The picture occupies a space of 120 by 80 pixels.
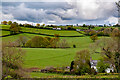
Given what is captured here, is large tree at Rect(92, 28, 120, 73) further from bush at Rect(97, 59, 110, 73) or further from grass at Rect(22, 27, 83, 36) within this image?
grass at Rect(22, 27, 83, 36)

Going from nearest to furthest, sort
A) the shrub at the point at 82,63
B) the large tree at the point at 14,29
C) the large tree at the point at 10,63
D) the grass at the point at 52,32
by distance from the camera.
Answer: the large tree at the point at 10,63
the shrub at the point at 82,63
the large tree at the point at 14,29
the grass at the point at 52,32

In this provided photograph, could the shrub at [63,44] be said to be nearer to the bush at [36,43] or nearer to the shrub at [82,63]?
the bush at [36,43]

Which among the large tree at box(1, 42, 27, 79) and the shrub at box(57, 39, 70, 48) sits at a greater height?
the large tree at box(1, 42, 27, 79)

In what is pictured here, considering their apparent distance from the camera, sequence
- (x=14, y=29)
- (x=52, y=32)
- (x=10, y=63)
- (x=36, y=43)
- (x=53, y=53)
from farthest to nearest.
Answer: (x=52, y=32), (x=14, y=29), (x=36, y=43), (x=53, y=53), (x=10, y=63)

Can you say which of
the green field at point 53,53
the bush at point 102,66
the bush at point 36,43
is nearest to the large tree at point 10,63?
the green field at point 53,53

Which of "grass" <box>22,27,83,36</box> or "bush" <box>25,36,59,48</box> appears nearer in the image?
"bush" <box>25,36,59,48</box>

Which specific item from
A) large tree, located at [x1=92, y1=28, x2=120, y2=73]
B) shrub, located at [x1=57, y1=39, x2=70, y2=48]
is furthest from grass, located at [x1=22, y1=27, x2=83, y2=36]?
large tree, located at [x1=92, y1=28, x2=120, y2=73]

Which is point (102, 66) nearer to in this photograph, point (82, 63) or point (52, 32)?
point (82, 63)

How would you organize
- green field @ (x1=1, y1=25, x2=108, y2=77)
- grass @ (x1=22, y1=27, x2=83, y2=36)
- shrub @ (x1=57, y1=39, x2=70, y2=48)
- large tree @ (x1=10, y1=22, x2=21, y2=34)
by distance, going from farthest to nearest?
grass @ (x1=22, y1=27, x2=83, y2=36) < large tree @ (x1=10, y1=22, x2=21, y2=34) < shrub @ (x1=57, y1=39, x2=70, y2=48) < green field @ (x1=1, y1=25, x2=108, y2=77)

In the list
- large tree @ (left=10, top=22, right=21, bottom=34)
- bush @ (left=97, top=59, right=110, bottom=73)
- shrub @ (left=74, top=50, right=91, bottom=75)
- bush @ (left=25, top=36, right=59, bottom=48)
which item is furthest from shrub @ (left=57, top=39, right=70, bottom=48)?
bush @ (left=97, top=59, right=110, bottom=73)

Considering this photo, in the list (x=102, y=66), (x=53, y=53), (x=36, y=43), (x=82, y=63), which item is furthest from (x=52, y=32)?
(x=82, y=63)

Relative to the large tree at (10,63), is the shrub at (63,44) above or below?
below

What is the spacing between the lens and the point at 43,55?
2566cm

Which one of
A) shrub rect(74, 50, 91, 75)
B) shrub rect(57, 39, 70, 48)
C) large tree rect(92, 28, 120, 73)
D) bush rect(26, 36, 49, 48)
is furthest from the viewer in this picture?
shrub rect(57, 39, 70, 48)
